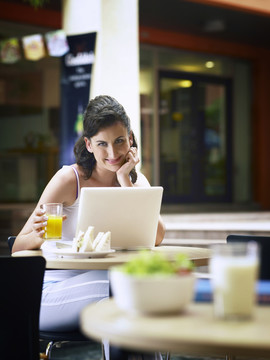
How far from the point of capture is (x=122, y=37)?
6.73 m

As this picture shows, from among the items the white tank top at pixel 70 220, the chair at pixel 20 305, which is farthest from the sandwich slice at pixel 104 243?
the white tank top at pixel 70 220

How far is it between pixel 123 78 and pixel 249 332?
5.58 m

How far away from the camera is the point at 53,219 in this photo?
105 inches

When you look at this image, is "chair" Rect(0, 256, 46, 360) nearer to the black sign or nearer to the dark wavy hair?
the dark wavy hair

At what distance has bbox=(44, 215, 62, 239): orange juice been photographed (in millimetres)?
2656

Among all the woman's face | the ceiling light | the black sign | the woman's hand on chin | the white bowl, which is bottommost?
the white bowl

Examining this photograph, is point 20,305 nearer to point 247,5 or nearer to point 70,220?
point 70,220

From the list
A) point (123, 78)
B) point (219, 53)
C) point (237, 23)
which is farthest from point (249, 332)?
point (219, 53)

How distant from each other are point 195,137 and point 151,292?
10.4 metres

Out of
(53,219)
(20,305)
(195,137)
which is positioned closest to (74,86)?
(53,219)

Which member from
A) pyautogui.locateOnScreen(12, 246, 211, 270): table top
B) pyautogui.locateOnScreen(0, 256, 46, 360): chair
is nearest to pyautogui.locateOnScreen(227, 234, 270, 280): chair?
pyautogui.locateOnScreen(12, 246, 211, 270): table top

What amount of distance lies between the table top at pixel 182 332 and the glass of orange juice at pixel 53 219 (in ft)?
4.19

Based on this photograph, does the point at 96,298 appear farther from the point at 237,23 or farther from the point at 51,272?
the point at 237,23

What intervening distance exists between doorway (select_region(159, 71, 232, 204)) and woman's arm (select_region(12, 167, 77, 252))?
8.17m
